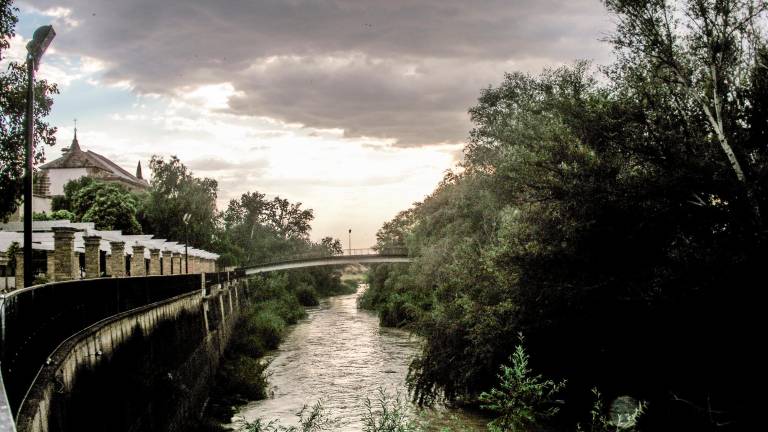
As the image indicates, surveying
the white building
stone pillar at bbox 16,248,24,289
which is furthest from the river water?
the white building

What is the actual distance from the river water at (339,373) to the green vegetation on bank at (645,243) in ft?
8.51

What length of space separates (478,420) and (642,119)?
9.78 m

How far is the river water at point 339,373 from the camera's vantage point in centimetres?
1995

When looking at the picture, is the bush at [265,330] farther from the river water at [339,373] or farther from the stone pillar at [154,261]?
the stone pillar at [154,261]

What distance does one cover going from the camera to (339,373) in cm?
2770

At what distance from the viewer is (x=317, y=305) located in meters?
74.5

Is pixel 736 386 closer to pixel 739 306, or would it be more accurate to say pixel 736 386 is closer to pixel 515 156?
pixel 739 306

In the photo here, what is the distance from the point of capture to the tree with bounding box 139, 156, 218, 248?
6294 cm

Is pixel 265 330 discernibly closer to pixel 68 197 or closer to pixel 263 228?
pixel 68 197

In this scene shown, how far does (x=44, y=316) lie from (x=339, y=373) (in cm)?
2116

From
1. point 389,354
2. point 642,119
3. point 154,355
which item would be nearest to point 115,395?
point 154,355

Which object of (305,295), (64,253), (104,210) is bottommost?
(305,295)

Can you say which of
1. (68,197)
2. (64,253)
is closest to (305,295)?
(68,197)

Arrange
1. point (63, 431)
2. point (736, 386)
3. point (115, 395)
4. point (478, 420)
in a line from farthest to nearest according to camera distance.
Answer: point (478, 420), point (736, 386), point (115, 395), point (63, 431)
